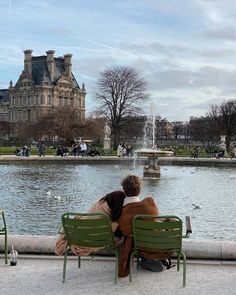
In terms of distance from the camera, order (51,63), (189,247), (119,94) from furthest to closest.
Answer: (51,63) → (119,94) → (189,247)

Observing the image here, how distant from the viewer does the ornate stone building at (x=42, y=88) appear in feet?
456

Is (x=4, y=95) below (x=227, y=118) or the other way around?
the other way around

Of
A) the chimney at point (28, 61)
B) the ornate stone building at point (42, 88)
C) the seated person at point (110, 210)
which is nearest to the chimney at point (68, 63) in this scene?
the ornate stone building at point (42, 88)

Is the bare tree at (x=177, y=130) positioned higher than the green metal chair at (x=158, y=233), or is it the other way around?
the bare tree at (x=177, y=130)

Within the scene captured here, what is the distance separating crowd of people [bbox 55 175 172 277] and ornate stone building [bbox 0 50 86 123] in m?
131

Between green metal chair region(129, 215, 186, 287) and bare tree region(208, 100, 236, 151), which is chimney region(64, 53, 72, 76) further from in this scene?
green metal chair region(129, 215, 186, 287)

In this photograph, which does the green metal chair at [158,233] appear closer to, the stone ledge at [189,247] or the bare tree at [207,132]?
the stone ledge at [189,247]

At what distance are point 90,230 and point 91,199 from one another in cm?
1227

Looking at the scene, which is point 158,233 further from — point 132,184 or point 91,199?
point 91,199

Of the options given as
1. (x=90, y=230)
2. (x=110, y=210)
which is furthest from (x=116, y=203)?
(x=90, y=230)

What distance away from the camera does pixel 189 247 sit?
752 centimetres

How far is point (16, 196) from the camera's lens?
1916 cm

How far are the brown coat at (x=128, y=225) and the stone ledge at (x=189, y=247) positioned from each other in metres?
1.03

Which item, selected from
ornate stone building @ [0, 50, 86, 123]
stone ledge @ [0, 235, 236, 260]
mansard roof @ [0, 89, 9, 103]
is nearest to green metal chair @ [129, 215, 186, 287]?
stone ledge @ [0, 235, 236, 260]
